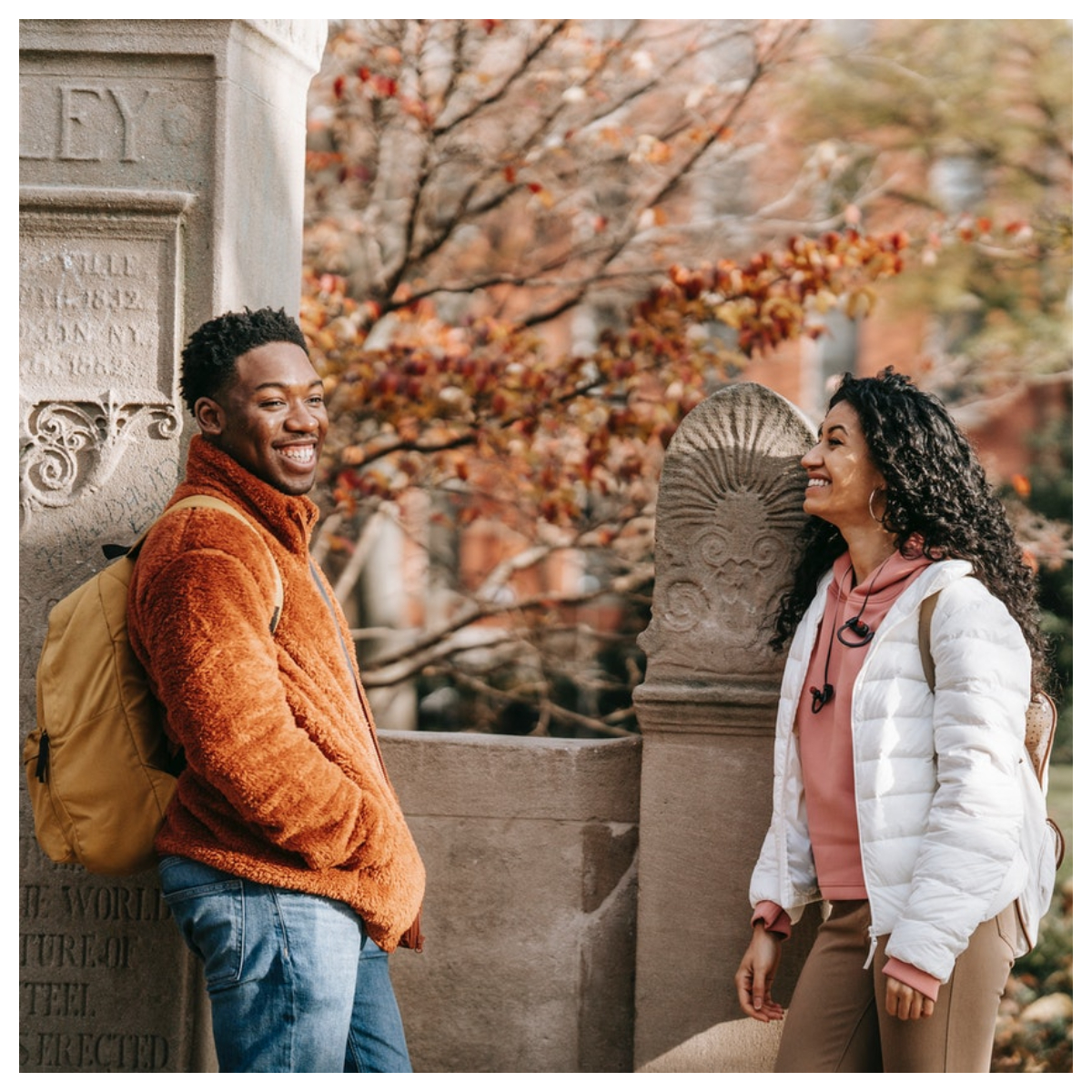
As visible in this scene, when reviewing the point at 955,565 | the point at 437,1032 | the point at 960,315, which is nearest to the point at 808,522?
the point at 955,565

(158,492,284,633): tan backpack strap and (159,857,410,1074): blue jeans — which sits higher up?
(158,492,284,633): tan backpack strap

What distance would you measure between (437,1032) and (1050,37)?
39.9 feet

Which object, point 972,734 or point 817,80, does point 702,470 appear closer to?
point 972,734

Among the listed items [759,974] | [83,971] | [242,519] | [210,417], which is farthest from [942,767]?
[83,971]

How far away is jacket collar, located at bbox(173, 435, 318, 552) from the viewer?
3037 millimetres

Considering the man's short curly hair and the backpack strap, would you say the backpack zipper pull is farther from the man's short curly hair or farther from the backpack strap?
the man's short curly hair

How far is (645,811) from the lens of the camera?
147 inches

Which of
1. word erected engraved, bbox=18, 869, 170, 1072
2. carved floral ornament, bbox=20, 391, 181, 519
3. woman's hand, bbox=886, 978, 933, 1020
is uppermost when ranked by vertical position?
carved floral ornament, bbox=20, 391, 181, 519

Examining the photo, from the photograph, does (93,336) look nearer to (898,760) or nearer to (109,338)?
(109,338)

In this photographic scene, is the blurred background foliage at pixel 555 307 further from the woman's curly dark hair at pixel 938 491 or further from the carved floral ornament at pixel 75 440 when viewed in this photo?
the carved floral ornament at pixel 75 440

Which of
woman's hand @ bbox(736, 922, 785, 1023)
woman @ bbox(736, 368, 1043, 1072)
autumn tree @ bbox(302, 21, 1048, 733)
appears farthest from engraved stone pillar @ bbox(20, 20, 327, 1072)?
autumn tree @ bbox(302, 21, 1048, 733)

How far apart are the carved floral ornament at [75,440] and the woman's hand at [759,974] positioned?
82.6 inches

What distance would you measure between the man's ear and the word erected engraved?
140 centimetres

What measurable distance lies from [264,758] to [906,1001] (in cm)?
141
